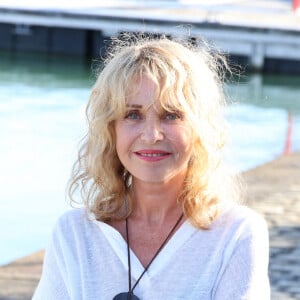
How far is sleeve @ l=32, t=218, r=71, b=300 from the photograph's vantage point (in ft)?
7.72

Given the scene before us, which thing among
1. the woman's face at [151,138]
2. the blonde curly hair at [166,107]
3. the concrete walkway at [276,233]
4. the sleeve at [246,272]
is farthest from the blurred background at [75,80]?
the sleeve at [246,272]

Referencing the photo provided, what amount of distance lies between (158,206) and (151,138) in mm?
178

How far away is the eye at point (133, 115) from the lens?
2324 millimetres

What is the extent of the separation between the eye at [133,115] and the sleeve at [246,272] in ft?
1.08

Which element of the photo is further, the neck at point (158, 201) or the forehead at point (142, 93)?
the neck at point (158, 201)

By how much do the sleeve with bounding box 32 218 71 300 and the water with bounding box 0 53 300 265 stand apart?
63 cm

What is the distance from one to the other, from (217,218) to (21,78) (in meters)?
17.1

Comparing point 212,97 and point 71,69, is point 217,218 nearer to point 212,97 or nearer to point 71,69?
point 212,97

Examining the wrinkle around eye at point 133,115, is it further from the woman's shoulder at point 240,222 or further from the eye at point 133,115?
the woman's shoulder at point 240,222

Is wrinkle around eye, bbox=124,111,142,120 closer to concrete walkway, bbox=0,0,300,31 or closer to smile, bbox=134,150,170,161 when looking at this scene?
smile, bbox=134,150,170,161

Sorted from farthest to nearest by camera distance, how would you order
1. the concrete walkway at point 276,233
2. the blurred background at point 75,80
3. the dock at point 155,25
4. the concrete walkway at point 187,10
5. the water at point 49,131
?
the concrete walkway at point 187,10 < the dock at point 155,25 < the blurred background at point 75,80 < the water at point 49,131 < the concrete walkway at point 276,233

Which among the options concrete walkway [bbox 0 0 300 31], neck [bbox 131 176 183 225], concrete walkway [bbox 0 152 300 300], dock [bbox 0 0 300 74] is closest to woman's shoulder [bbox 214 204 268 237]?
neck [bbox 131 176 183 225]

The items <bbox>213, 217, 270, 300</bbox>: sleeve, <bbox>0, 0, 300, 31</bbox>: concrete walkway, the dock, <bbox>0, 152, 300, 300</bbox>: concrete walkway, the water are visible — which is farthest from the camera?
<bbox>0, 0, 300, 31</bbox>: concrete walkway

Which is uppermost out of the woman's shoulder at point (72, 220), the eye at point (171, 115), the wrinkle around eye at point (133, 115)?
the eye at point (171, 115)
